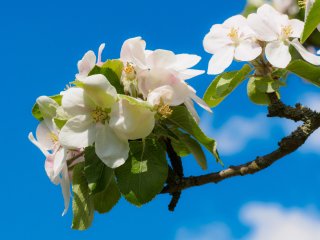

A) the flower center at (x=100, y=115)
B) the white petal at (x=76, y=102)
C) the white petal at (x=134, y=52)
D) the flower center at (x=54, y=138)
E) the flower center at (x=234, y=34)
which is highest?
the white petal at (x=134, y=52)

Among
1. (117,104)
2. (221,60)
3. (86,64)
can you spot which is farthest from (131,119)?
(221,60)

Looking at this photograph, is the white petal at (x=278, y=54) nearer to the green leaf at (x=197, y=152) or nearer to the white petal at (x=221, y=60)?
the white petal at (x=221, y=60)

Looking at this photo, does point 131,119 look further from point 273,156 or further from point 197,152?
point 273,156

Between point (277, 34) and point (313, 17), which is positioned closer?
point (313, 17)

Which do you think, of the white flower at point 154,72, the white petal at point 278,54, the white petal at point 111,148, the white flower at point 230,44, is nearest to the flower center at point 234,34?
the white flower at point 230,44

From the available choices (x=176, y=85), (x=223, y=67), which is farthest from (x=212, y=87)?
(x=176, y=85)

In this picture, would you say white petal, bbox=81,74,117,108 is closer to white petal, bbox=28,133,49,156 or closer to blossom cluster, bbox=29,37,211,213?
blossom cluster, bbox=29,37,211,213
